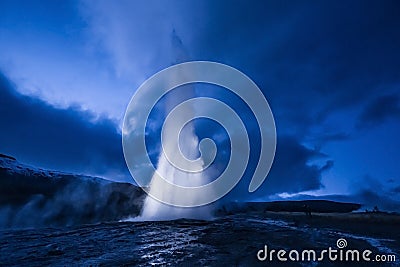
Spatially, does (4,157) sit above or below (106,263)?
above

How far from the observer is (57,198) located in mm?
63125

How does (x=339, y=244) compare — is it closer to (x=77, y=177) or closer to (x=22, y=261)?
(x=22, y=261)

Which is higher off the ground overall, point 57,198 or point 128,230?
point 57,198

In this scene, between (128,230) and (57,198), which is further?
(57,198)

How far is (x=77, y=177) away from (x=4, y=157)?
73.3ft

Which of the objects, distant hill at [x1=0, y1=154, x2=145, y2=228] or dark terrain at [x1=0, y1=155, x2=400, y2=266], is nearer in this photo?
dark terrain at [x1=0, y1=155, x2=400, y2=266]

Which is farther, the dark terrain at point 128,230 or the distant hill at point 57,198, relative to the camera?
the distant hill at point 57,198

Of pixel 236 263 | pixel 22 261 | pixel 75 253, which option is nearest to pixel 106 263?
pixel 75 253

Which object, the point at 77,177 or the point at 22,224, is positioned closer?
the point at 22,224

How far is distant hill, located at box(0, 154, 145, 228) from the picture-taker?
163ft

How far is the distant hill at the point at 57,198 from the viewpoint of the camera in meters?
49.6

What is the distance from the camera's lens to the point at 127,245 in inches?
519

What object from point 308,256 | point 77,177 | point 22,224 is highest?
point 77,177

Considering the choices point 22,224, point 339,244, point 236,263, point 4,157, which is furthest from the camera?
point 4,157
